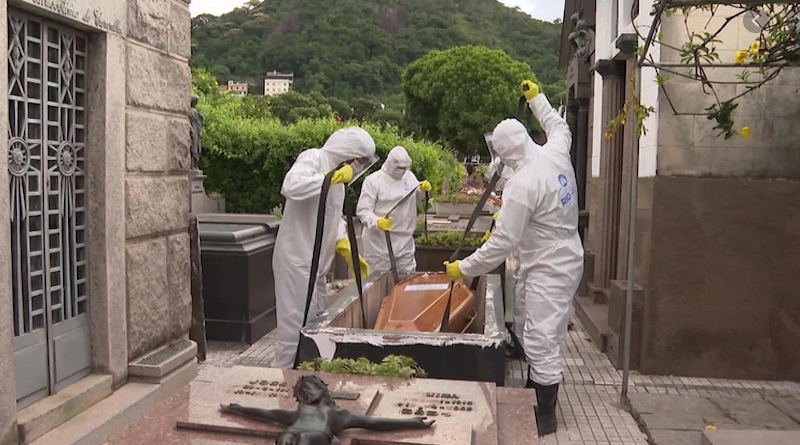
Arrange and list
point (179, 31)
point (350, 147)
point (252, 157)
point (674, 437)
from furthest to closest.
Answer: point (252, 157) → point (350, 147) → point (674, 437) → point (179, 31)

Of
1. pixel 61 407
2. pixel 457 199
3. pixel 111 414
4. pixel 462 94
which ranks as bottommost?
pixel 111 414

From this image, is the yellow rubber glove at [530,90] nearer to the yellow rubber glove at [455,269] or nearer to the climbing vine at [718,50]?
the climbing vine at [718,50]

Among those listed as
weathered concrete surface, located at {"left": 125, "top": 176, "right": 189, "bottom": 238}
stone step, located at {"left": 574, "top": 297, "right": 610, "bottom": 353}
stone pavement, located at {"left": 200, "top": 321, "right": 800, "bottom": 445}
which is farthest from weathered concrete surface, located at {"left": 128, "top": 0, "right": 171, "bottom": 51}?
stone step, located at {"left": 574, "top": 297, "right": 610, "bottom": 353}

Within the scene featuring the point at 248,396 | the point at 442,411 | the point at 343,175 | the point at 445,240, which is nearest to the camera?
the point at 442,411

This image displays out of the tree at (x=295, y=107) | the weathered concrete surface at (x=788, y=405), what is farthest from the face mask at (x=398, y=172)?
the tree at (x=295, y=107)

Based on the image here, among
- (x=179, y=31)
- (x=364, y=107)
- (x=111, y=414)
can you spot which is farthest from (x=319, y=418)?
(x=364, y=107)

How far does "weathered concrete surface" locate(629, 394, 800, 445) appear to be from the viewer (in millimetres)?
4602

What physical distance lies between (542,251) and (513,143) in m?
0.86

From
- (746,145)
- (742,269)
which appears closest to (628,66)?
(746,145)

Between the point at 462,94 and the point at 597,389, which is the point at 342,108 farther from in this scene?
the point at 597,389

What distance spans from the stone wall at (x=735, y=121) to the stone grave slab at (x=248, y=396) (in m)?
3.80

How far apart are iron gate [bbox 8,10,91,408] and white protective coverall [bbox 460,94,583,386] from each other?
2388 mm

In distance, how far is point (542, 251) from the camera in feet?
15.6

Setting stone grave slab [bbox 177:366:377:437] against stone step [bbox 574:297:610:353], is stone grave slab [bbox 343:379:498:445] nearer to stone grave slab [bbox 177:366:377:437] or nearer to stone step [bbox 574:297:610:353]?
stone grave slab [bbox 177:366:377:437]
